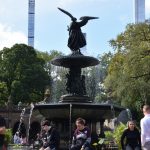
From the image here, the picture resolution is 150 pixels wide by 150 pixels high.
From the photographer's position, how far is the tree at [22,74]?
7581 centimetres

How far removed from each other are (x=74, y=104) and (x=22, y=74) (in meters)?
56.2

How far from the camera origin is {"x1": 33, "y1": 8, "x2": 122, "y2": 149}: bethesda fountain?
23.1m

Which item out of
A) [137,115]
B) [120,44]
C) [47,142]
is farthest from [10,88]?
[47,142]

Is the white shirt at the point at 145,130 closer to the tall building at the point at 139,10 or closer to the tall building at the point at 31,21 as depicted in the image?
the tall building at the point at 31,21

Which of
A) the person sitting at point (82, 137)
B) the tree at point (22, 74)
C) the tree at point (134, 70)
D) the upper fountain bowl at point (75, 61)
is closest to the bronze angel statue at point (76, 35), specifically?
the upper fountain bowl at point (75, 61)

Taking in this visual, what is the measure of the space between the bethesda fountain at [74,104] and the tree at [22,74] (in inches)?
1925

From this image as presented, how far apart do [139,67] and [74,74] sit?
20.7 meters

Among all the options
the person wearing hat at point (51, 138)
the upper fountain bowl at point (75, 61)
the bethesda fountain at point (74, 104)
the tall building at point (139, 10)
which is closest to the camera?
the person wearing hat at point (51, 138)

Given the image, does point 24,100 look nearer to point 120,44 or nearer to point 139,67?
point 120,44

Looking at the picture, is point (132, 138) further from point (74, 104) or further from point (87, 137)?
point (74, 104)

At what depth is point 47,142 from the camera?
545 inches

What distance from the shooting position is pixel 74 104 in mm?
22750

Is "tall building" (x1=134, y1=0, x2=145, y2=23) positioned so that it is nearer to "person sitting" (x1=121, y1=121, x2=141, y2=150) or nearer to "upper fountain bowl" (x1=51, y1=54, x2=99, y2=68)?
"upper fountain bowl" (x1=51, y1=54, x2=99, y2=68)

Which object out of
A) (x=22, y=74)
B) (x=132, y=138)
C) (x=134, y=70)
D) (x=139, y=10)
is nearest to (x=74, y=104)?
(x=132, y=138)
